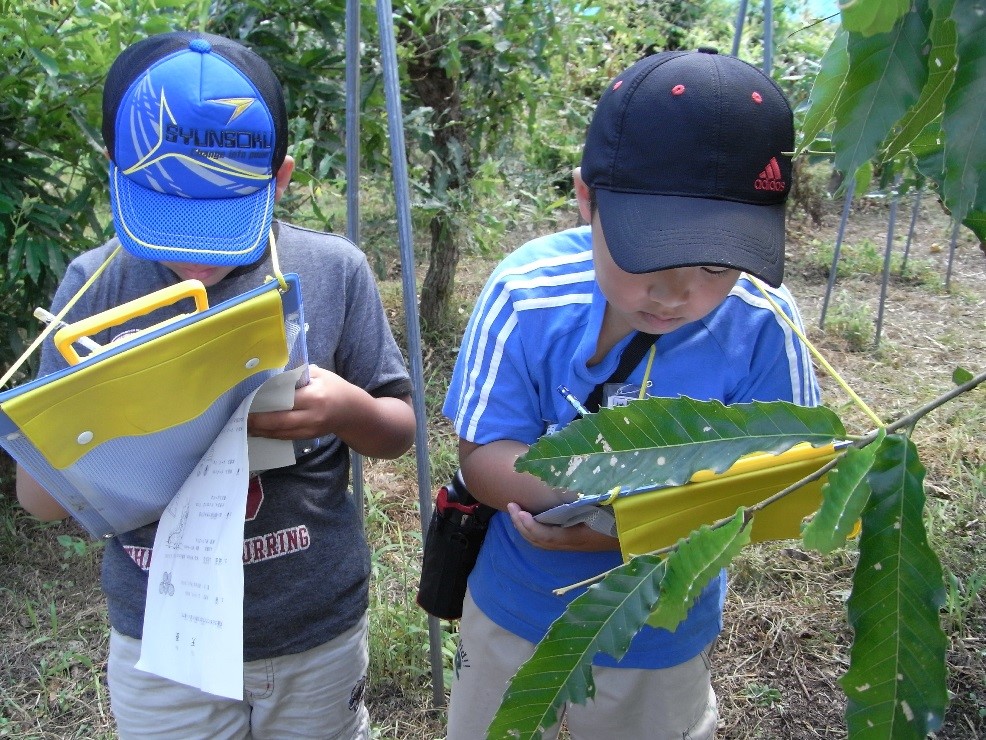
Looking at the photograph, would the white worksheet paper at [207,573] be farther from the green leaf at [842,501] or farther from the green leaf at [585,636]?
the green leaf at [842,501]

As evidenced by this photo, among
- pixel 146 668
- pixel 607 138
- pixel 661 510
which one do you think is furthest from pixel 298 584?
pixel 607 138

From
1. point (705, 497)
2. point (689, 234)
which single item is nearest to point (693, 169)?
point (689, 234)

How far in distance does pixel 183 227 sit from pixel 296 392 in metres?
0.24

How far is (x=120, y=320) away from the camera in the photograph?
0.84m

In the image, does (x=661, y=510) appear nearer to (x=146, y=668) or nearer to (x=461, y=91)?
(x=146, y=668)

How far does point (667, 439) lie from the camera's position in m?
0.54

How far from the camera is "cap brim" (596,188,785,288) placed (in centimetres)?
87

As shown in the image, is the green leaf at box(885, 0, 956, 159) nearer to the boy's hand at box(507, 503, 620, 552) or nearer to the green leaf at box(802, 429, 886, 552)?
the green leaf at box(802, 429, 886, 552)

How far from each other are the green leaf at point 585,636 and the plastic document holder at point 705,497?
230 mm

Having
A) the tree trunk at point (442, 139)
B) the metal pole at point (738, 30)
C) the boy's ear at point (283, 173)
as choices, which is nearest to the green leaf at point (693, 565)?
the boy's ear at point (283, 173)

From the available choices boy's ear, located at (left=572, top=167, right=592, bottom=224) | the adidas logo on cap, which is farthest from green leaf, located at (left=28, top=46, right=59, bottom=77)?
the adidas logo on cap

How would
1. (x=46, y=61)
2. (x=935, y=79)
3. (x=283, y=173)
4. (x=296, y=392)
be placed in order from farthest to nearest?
(x=46, y=61) → (x=283, y=173) → (x=296, y=392) → (x=935, y=79)

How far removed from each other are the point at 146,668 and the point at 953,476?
2.29 metres

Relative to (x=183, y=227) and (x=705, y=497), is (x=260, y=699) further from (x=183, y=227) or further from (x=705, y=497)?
(x=705, y=497)
